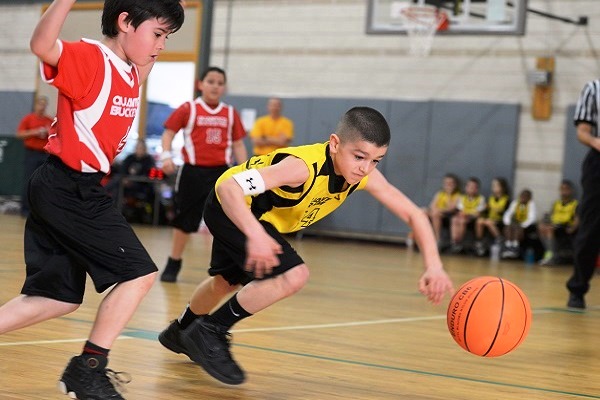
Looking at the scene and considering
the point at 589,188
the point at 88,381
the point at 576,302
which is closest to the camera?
the point at 88,381

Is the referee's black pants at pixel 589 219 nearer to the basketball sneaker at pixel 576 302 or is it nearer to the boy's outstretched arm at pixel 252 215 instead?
the basketball sneaker at pixel 576 302

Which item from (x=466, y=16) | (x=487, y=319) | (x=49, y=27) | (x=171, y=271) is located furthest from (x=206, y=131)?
(x=466, y=16)

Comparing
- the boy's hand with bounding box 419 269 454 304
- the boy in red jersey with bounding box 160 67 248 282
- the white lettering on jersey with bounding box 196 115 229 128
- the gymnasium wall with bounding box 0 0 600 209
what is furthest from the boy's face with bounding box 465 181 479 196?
the boy's hand with bounding box 419 269 454 304

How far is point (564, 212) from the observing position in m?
15.1

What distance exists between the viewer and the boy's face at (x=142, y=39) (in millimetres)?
3416

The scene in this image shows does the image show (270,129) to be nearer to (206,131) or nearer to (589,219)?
(206,131)

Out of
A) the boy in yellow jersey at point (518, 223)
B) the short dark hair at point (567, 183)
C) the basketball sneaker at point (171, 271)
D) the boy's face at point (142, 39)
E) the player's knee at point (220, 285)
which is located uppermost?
the boy's face at point (142, 39)

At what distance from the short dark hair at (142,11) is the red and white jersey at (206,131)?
4.86 metres

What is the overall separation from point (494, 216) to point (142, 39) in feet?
42.0

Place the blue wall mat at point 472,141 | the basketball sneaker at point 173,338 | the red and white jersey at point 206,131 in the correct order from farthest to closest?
the blue wall mat at point 472,141 → the red and white jersey at point 206,131 → the basketball sneaker at point 173,338

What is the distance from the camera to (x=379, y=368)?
459 cm

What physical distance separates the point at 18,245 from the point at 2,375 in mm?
7296

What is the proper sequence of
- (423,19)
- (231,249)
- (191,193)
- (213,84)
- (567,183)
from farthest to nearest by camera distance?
1. (567,183)
2. (423,19)
3. (191,193)
4. (213,84)
5. (231,249)

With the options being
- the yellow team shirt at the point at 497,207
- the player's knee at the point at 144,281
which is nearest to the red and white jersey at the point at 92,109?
the player's knee at the point at 144,281
